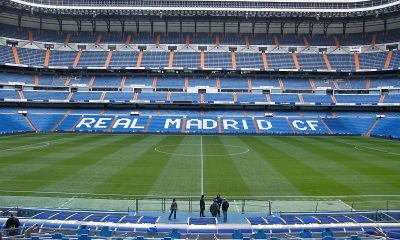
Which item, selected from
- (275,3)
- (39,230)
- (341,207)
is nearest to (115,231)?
(39,230)

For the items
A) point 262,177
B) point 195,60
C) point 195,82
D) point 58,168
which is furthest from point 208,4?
point 262,177

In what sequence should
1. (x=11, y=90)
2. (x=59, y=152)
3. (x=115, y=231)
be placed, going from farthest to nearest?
(x=11, y=90) → (x=59, y=152) → (x=115, y=231)

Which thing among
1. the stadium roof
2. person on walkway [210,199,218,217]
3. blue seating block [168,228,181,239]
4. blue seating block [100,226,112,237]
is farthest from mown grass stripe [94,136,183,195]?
the stadium roof

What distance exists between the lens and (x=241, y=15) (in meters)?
67.6

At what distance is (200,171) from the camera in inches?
978

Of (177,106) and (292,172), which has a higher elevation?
(177,106)

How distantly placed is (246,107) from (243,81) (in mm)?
6623

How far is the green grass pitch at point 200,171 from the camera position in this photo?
769 inches

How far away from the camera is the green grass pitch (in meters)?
19.5

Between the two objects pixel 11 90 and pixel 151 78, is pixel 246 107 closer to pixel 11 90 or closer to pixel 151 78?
pixel 151 78

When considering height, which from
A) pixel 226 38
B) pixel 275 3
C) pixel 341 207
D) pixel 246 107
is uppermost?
pixel 275 3

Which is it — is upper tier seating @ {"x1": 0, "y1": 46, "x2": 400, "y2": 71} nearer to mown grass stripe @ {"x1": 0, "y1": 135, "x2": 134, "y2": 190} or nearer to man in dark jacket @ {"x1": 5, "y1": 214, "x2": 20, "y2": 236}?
mown grass stripe @ {"x1": 0, "y1": 135, "x2": 134, "y2": 190}

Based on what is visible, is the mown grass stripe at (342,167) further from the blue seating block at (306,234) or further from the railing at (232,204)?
the blue seating block at (306,234)

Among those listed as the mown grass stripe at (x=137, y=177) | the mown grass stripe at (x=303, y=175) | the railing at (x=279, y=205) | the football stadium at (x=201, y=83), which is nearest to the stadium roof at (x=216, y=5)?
the football stadium at (x=201, y=83)
